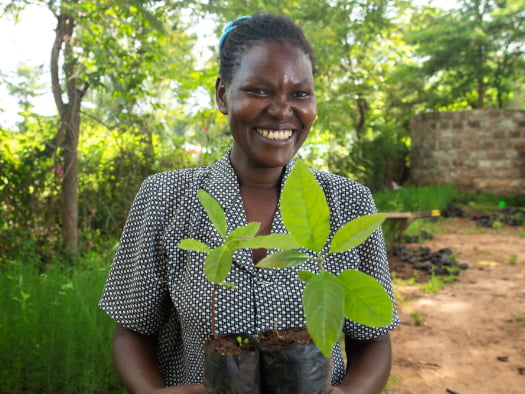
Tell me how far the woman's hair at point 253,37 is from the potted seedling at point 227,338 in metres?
0.68

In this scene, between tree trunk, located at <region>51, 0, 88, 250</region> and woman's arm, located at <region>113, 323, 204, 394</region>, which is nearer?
woman's arm, located at <region>113, 323, 204, 394</region>

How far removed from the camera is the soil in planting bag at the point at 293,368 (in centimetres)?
68

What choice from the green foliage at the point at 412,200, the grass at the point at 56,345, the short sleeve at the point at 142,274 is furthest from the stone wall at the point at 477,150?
the short sleeve at the point at 142,274

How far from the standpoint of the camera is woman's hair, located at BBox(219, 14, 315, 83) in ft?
4.02

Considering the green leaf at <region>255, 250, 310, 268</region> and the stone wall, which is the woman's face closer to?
the green leaf at <region>255, 250, 310, 268</region>

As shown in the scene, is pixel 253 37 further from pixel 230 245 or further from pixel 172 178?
pixel 230 245

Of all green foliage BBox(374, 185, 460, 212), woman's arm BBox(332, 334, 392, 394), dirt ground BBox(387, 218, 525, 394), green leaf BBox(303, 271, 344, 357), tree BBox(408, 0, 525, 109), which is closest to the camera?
green leaf BBox(303, 271, 344, 357)

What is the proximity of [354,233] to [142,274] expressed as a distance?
2.55 feet

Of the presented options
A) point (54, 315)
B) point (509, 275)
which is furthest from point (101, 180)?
point (509, 275)

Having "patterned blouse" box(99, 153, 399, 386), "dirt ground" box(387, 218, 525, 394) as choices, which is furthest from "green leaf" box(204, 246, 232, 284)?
"dirt ground" box(387, 218, 525, 394)

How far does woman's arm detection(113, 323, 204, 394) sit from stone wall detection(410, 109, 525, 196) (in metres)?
9.79

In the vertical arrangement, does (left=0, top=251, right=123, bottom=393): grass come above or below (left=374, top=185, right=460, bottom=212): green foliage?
above

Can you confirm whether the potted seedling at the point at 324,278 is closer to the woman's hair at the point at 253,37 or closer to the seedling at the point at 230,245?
the seedling at the point at 230,245

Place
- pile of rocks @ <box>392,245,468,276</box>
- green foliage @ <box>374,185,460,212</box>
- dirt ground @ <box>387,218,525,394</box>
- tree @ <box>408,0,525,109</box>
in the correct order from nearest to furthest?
dirt ground @ <box>387,218,525,394</box>
pile of rocks @ <box>392,245,468,276</box>
green foliage @ <box>374,185,460,212</box>
tree @ <box>408,0,525,109</box>
